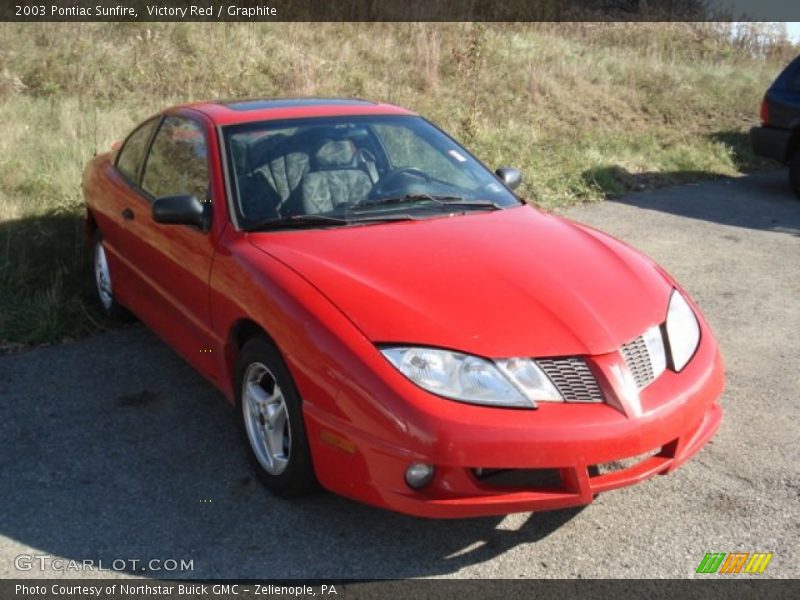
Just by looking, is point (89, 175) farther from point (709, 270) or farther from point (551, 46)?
point (551, 46)

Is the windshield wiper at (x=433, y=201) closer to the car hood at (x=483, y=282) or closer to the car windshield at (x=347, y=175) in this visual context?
the car windshield at (x=347, y=175)

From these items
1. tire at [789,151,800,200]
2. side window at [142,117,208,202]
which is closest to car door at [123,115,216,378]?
side window at [142,117,208,202]

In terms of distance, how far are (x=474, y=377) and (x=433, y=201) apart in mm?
1487

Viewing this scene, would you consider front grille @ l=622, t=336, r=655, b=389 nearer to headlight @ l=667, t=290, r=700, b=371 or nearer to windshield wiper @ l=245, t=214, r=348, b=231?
headlight @ l=667, t=290, r=700, b=371

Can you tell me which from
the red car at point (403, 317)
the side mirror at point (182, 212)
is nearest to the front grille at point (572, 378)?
the red car at point (403, 317)

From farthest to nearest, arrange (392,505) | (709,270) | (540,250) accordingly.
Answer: (709,270)
(540,250)
(392,505)

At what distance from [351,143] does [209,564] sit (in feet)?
7.40

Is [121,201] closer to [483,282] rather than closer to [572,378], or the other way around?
[483,282]

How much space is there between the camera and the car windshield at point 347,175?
414cm

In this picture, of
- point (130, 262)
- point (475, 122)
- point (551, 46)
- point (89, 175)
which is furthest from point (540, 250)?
point (551, 46)

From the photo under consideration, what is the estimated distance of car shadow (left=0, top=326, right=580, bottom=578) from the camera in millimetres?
3238

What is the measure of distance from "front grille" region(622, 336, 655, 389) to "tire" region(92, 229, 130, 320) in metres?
3.39

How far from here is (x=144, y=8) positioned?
12992 mm

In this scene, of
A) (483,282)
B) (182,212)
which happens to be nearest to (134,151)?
(182,212)
